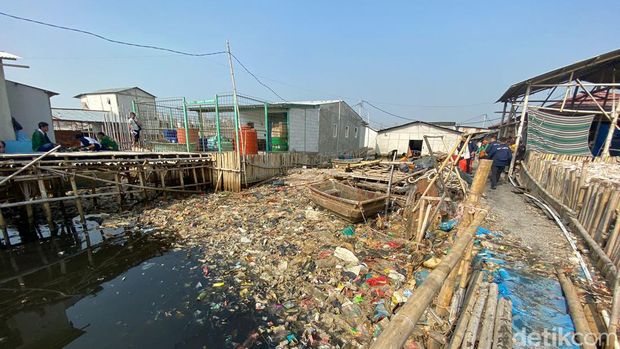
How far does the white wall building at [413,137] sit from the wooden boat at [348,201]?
52.2 feet

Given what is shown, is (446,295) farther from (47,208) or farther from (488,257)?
(47,208)

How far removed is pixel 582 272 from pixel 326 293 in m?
4.11

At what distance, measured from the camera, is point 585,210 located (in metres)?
4.89

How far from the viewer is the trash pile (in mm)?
3848

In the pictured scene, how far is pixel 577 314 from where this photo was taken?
282 cm

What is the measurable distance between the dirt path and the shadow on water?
5053 mm

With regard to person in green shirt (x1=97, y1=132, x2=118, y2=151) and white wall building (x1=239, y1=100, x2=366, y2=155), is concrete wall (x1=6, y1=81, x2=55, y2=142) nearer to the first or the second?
person in green shirt (x1=97, y1=132, x2=118, y2=151)

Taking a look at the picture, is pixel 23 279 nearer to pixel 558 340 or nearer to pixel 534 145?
pixel 558 340

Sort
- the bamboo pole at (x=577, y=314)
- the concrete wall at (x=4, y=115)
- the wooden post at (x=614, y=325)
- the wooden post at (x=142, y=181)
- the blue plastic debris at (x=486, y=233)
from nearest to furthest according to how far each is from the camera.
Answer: the wooden post at (x=614, y=325), the bamboo pole at (x=577, y=314), the blue plastic debris at (x=486, y=233), the concrete wall at (x=4, y=115), the wooden post at (x=142, y=181)

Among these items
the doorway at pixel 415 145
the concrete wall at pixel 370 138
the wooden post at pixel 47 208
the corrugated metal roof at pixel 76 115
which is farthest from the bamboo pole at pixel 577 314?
the corrugated metal roof at pixel 76 115

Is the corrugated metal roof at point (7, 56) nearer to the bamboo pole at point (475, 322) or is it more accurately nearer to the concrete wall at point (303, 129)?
the concrete wall at point (303, 129)

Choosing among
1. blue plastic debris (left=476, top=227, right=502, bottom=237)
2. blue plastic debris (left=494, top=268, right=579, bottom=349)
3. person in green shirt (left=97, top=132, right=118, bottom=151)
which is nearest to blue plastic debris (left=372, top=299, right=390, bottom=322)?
blue plastic debris (left=494, top=268, right=579, bottom=349)

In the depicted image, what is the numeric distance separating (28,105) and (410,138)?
25.8 meters

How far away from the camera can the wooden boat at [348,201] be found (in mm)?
6707
